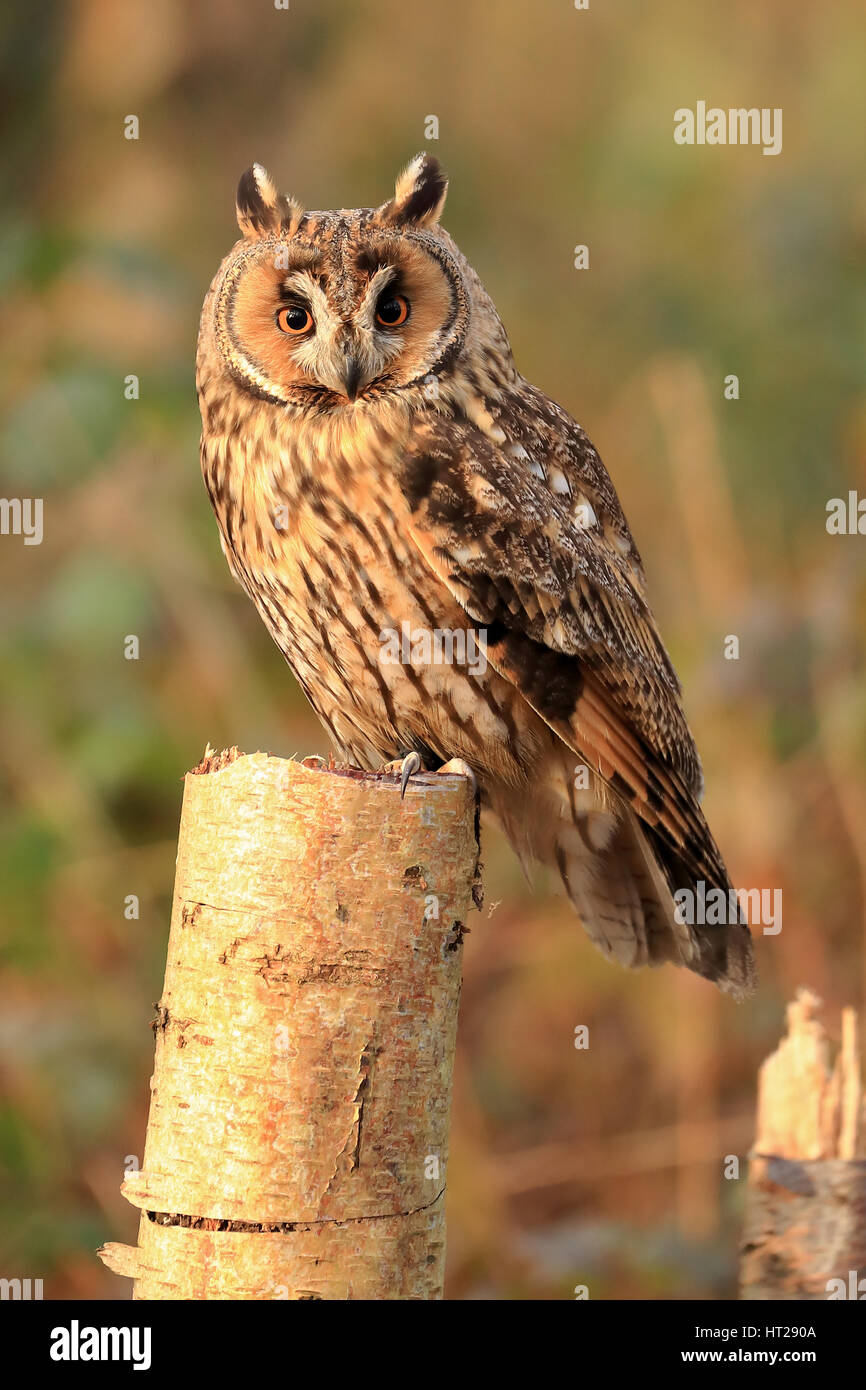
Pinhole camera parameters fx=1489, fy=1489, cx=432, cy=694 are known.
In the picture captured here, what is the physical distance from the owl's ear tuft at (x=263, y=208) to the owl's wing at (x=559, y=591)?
1.33 ft

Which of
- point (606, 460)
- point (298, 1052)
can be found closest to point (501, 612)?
point (298, 1052)

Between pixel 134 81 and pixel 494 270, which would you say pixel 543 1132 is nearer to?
pixel 494 270

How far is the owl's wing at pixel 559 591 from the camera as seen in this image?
2426mm

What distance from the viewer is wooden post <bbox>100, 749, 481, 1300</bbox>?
1654mm

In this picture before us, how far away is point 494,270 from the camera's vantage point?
4863 millimetres

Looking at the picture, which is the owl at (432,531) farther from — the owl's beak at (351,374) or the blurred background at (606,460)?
the blurred background at (606,460)

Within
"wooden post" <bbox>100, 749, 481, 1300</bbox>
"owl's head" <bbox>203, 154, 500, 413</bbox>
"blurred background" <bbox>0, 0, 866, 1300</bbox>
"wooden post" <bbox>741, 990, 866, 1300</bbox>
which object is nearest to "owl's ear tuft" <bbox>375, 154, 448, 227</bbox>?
"owl's head" <bbox>203, 154, 500, 413</bbox>

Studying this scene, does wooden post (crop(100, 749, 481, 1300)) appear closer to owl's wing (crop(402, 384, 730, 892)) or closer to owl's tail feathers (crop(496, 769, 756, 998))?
owl's wing (crop(402, 384, 730, 892))

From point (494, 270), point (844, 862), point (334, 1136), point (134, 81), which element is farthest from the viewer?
point (494, 270)

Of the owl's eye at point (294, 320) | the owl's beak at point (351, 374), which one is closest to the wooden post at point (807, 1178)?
the owl's beak at point (351, 374)

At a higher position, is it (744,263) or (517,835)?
(744,263)

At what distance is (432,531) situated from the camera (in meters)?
2.41
